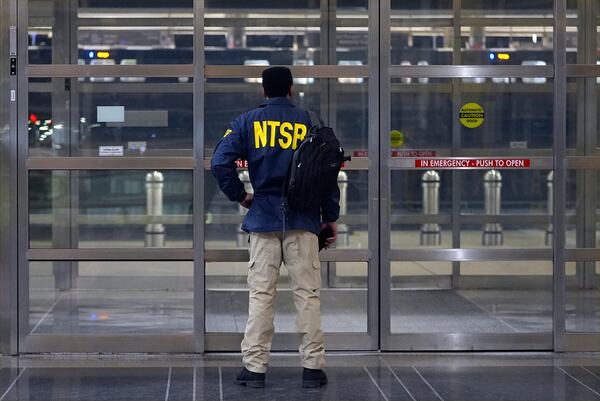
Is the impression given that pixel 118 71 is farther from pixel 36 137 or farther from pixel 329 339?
pixel 329 339

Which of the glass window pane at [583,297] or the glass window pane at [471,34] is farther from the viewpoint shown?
the glass window pane at [583,297]

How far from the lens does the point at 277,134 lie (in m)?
6.38

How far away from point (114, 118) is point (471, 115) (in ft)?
8.04

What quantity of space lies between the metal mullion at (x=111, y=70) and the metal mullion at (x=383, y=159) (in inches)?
50.7

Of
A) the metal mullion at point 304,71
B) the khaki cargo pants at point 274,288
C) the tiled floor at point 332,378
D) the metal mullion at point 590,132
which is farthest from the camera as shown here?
the metal mullion at point 590,132

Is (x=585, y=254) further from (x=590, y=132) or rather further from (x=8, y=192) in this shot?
(x=8, y=192)

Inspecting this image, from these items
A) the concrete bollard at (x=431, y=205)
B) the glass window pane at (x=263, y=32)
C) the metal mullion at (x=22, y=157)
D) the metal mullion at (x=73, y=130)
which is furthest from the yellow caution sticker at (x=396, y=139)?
the metal mullion at (x=22, y=157)

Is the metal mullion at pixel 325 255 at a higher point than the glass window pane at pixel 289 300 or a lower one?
higher

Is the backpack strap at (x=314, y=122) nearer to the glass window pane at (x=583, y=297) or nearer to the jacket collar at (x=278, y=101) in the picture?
the jacket collar at (x=278, y=101)

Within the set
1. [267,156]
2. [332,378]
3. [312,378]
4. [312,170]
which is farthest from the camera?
[332,378]

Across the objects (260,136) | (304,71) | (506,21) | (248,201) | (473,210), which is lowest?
(473,210)

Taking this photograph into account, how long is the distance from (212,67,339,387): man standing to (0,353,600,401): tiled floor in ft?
0.79

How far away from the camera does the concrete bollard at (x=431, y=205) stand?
24.6ft

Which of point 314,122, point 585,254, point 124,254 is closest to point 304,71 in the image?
point 314,122
